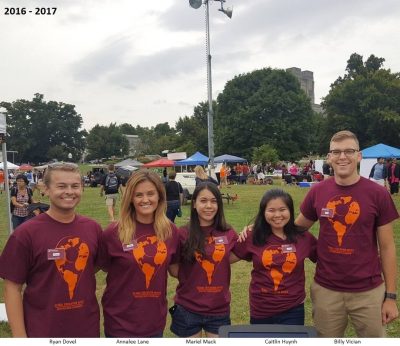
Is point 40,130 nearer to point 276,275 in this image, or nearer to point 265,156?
point 265,156

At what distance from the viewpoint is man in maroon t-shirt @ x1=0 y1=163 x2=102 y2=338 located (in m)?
2.35

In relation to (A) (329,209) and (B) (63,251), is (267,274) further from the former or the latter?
(B) (63,251)

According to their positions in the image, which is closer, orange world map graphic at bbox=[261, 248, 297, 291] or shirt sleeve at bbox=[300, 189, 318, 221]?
orange world map graphic at bbox=[261, 248, 297, 291]

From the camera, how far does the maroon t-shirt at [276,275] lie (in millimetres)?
2934

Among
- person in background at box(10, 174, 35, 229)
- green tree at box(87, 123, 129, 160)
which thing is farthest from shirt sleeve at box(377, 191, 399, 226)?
green tree at box(87, 123, 129, 160)

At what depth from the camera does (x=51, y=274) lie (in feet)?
7.88

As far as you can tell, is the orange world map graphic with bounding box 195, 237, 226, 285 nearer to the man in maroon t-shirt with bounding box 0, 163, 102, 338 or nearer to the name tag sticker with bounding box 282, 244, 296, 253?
the name tag sticker with bounding box 282, 244, 296, 253

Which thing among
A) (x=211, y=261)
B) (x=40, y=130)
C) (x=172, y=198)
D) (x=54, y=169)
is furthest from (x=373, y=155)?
(x=40, y=130)

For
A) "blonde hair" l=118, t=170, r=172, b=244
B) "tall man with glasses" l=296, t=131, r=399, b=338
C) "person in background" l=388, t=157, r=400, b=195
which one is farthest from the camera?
"person in background" l=388, t=157, r=400, b=195

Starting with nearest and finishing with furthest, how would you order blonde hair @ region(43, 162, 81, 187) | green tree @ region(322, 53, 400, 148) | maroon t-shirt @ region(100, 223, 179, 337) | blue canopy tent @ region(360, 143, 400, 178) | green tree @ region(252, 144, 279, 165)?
1. blonde hair @ region(43, 162, 81, 187)
2. maroon t-shirt @ region(100, 223, 179, 337)
3. blue canopy tent @ region(360, 143, 400, 178)
4. green tree @ region(252, 144, 279, 165)
5. green tree @ region(322, 53, 400, 148)

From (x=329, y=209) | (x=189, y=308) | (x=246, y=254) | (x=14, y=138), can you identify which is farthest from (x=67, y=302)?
(x=14, y=138)

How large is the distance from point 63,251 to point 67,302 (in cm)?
31

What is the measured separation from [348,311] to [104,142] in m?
87.4

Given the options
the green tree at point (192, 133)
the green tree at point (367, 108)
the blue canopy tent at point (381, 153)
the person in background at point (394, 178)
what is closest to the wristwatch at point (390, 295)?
the person in background at point (394, 178)
